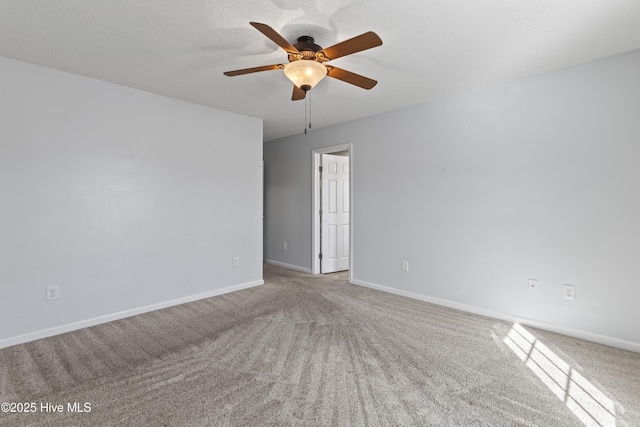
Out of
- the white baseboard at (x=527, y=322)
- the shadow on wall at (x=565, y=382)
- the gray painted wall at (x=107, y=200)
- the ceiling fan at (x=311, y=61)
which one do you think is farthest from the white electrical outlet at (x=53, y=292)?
the shadow on wall at (x=565, y=382)

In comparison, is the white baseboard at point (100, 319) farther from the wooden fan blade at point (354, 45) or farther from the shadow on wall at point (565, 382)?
the shadow on wall at point (565, 382)

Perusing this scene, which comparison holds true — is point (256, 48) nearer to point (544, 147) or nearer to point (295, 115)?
point (295, 115)

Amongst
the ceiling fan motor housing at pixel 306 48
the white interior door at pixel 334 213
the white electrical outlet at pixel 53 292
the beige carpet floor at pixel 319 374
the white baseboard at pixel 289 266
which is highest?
the ceiling fan motor housing at pixel 306 48

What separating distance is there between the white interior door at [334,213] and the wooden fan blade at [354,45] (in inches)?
122

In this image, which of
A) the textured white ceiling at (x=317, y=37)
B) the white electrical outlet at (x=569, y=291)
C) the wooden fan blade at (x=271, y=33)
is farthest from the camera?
the white electrical outlet at (x=569, y=291)

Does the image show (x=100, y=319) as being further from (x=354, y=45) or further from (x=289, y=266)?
(x=354, y=45)

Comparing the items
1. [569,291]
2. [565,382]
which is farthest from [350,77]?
[569,291]

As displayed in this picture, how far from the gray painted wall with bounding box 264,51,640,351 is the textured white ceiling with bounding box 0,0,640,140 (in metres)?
0.35

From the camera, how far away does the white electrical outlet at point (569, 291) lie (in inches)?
106

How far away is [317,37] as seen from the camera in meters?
2.21

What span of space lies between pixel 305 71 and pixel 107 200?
238 centimetres

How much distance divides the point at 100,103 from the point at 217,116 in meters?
1.26

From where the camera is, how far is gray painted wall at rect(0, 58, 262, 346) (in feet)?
8.48

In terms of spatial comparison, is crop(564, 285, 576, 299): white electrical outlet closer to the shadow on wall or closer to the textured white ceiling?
the shadow on wall
